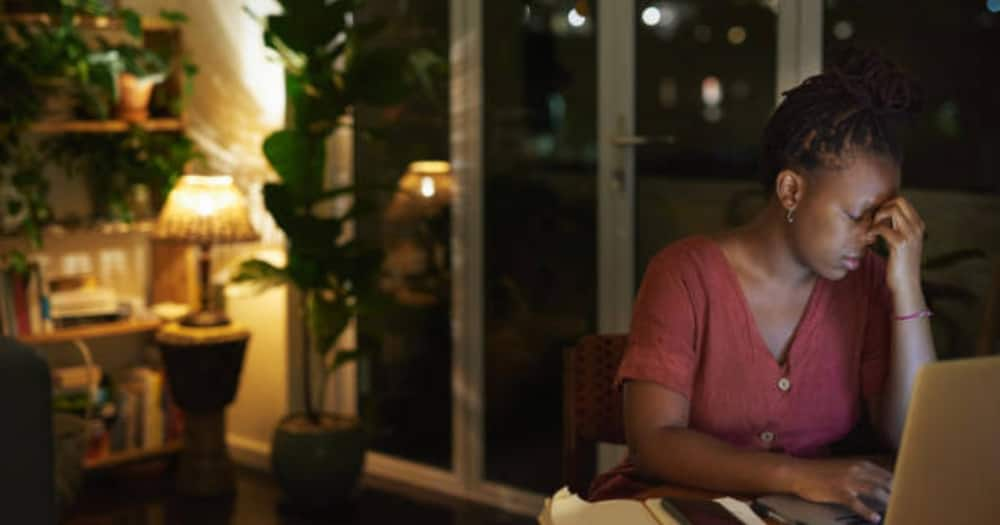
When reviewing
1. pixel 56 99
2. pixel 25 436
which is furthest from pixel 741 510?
pixel 56 99

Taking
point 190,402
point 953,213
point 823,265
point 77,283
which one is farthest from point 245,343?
point 823,265

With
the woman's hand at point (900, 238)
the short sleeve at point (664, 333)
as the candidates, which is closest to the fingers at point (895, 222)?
the woman's hand at point (900, 238)

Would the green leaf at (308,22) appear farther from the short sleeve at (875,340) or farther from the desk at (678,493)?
the desk at (678,493)

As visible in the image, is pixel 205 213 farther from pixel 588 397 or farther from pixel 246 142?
pixel 588 397

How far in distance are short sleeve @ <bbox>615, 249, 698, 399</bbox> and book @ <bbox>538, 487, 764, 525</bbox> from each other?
38 centimetres

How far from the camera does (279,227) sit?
4.39 metres

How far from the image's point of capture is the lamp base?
4.65 m

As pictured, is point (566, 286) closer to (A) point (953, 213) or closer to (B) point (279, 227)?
(B) point (279, 227)

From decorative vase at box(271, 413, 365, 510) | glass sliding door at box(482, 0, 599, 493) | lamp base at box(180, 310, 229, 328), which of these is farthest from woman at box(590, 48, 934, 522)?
lamp base at box(180, 310, 229, 328)

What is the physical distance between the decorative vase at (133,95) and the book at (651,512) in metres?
3.38

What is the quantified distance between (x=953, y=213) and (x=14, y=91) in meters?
2.83

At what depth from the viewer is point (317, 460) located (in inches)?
176

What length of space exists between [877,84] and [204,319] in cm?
298

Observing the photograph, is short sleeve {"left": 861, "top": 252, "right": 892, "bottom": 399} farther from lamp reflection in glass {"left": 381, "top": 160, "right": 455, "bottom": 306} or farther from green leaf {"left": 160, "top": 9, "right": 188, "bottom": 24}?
green leaf {"left": 160, "top": 9, "right": 188, "bottom": 24}
